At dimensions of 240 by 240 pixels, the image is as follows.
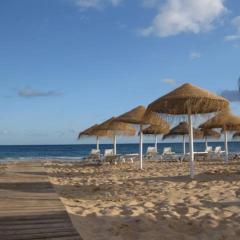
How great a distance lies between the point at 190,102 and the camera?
38.6ft

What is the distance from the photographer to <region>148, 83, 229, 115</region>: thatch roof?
1166 centimetres

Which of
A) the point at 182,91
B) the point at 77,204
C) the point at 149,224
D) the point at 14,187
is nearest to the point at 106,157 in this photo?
the point at 182,91

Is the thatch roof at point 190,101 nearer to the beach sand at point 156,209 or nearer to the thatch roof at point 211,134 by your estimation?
the beach sand at point 156,209

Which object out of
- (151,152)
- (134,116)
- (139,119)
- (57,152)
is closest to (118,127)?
(134,116)

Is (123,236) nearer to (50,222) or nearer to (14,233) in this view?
(50,222)

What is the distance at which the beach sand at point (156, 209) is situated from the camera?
18.5 feet

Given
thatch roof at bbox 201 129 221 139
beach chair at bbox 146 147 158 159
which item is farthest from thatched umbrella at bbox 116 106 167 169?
thatch roof at bbox 201 129 221 139

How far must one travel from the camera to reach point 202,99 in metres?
11.7

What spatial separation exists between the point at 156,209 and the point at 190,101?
510 centimetres

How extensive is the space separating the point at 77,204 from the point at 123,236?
238cm

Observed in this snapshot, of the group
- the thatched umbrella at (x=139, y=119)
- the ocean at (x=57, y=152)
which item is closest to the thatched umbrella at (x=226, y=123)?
the thatched umbrella at (x=139, y=119)

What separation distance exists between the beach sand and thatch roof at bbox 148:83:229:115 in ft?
6.39

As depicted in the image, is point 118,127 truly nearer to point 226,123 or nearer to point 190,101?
point 226,123

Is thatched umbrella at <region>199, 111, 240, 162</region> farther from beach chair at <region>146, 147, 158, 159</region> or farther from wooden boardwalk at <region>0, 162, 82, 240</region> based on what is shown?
wooden boardwalk at <region>0, 162, 82, 240</region>
